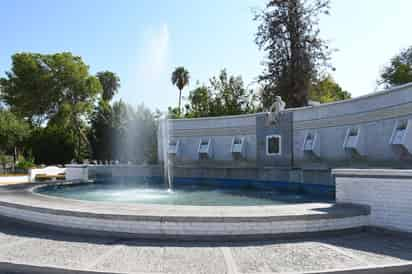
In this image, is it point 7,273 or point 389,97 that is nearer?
point 7,273

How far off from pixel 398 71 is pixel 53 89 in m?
32.1

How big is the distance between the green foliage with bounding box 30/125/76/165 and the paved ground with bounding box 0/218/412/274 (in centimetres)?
3333

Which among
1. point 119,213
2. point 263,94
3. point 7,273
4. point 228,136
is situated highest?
point 263,94

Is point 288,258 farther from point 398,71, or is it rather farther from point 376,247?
point 398,71

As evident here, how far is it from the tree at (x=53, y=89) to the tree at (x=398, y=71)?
94.2ft

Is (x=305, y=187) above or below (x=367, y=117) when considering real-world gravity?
below

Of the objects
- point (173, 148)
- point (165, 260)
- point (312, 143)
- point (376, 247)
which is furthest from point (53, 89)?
point (376, 247)

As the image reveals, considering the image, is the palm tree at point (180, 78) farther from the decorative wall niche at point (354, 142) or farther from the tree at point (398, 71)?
the decorative wall niche at point (354, 142)

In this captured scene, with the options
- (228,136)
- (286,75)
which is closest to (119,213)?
(228,136)

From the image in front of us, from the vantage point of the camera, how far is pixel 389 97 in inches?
547

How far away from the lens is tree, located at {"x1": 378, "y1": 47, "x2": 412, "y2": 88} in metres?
33.1

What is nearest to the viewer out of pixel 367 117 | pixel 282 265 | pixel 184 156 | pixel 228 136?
pixel 282 265

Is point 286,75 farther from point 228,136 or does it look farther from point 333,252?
point 333,252

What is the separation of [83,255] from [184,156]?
57.6 ft
